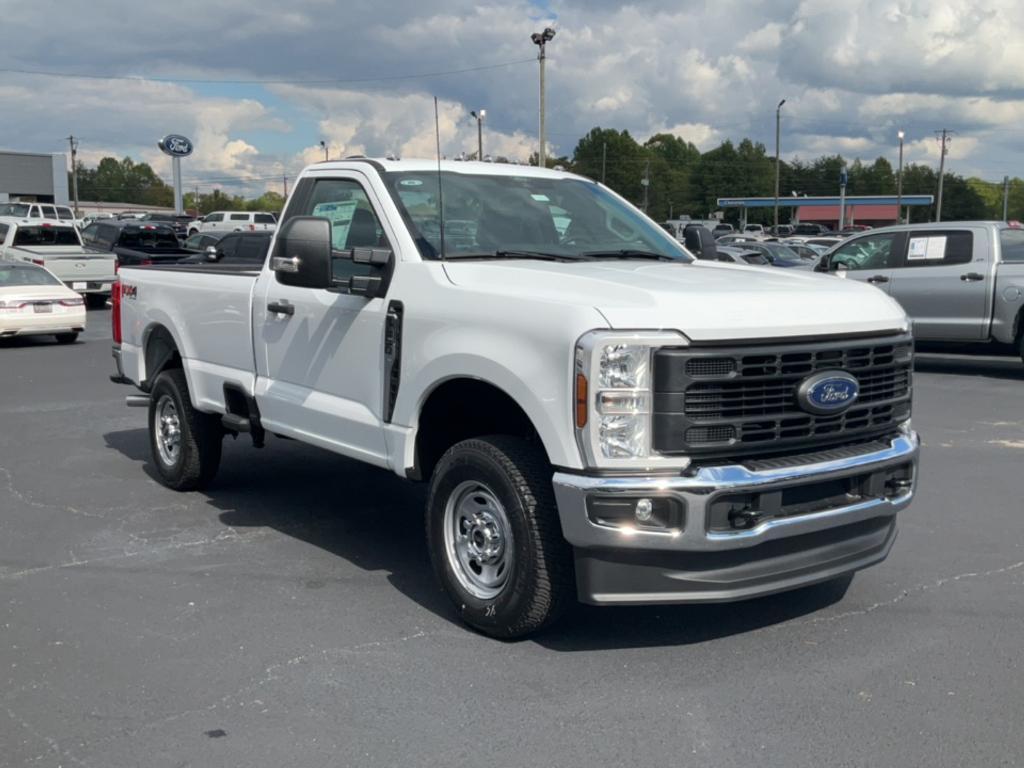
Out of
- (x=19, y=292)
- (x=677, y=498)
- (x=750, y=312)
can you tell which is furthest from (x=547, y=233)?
(x=19, y=292)

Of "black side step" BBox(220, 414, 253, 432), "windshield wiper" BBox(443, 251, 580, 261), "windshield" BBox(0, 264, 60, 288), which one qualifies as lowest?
"black side step" BBox(220, 414, 253, 432)

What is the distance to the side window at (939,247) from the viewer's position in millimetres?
14180

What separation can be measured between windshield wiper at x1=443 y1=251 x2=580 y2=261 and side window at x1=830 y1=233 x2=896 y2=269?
10503 mm

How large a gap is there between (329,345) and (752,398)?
2393mm

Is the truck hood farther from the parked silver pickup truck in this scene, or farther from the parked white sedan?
the parked white sedan

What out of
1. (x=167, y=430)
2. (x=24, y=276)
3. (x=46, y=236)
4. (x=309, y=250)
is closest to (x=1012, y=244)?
(x=167, y=430)

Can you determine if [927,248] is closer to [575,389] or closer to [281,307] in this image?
[281,307]

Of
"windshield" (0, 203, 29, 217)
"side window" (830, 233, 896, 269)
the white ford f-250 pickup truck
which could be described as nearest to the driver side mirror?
the white ford f-250 pickup truck

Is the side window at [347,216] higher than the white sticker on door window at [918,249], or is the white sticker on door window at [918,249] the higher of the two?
the side window at [347,216]

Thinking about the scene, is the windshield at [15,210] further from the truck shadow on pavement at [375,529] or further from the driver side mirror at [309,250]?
the driver side mirror at [309,250]

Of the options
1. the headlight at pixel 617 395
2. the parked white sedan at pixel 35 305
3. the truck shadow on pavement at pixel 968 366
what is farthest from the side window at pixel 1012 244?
the parked white sedan at pixel 35 305

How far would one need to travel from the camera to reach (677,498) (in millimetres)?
4258

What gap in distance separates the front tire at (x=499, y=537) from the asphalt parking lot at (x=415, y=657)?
19 cm

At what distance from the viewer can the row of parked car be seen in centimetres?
1792
